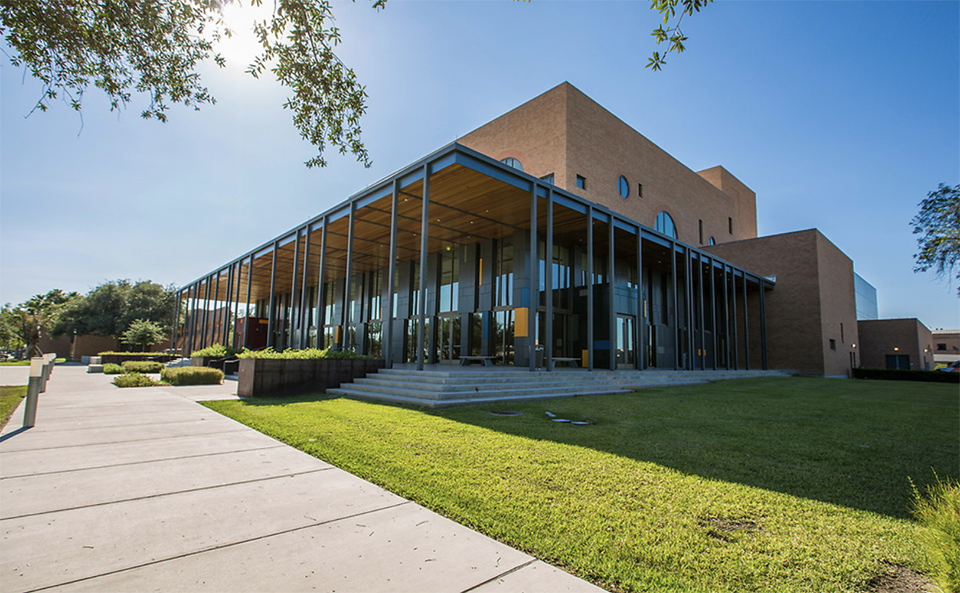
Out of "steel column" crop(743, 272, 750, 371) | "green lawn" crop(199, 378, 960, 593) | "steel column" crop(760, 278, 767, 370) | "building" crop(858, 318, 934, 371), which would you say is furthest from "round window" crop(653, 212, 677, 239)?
"building" crop(858, 318, 934, 371)

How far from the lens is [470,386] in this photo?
11.4m

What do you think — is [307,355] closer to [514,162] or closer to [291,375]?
[291,375]

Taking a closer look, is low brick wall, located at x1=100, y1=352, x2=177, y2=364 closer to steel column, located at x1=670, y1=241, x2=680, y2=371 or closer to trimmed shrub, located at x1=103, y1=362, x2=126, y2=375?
trimmed shrub, located at x1=103, y1=362, x2=126, y2=375

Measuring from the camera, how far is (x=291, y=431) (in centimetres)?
719

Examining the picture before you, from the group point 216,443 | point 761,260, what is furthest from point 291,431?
point 761,260

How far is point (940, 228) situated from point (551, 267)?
47.8 ft

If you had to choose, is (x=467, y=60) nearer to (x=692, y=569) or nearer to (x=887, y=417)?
(x=692, y=569)

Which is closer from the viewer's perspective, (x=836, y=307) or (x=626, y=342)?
(x=626, y=342)

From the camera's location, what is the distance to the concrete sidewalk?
263cm

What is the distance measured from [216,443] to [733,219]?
4811 cm

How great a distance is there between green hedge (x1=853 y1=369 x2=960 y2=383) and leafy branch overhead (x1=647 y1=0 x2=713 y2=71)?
36.4m

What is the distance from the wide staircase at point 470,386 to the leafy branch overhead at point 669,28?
7.73 meters

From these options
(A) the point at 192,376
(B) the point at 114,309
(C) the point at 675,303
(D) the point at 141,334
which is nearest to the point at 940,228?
(C) the point at 675,303

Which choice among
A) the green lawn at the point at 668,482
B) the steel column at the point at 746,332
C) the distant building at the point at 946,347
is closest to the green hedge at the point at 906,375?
the steel column at the point at 746,332
